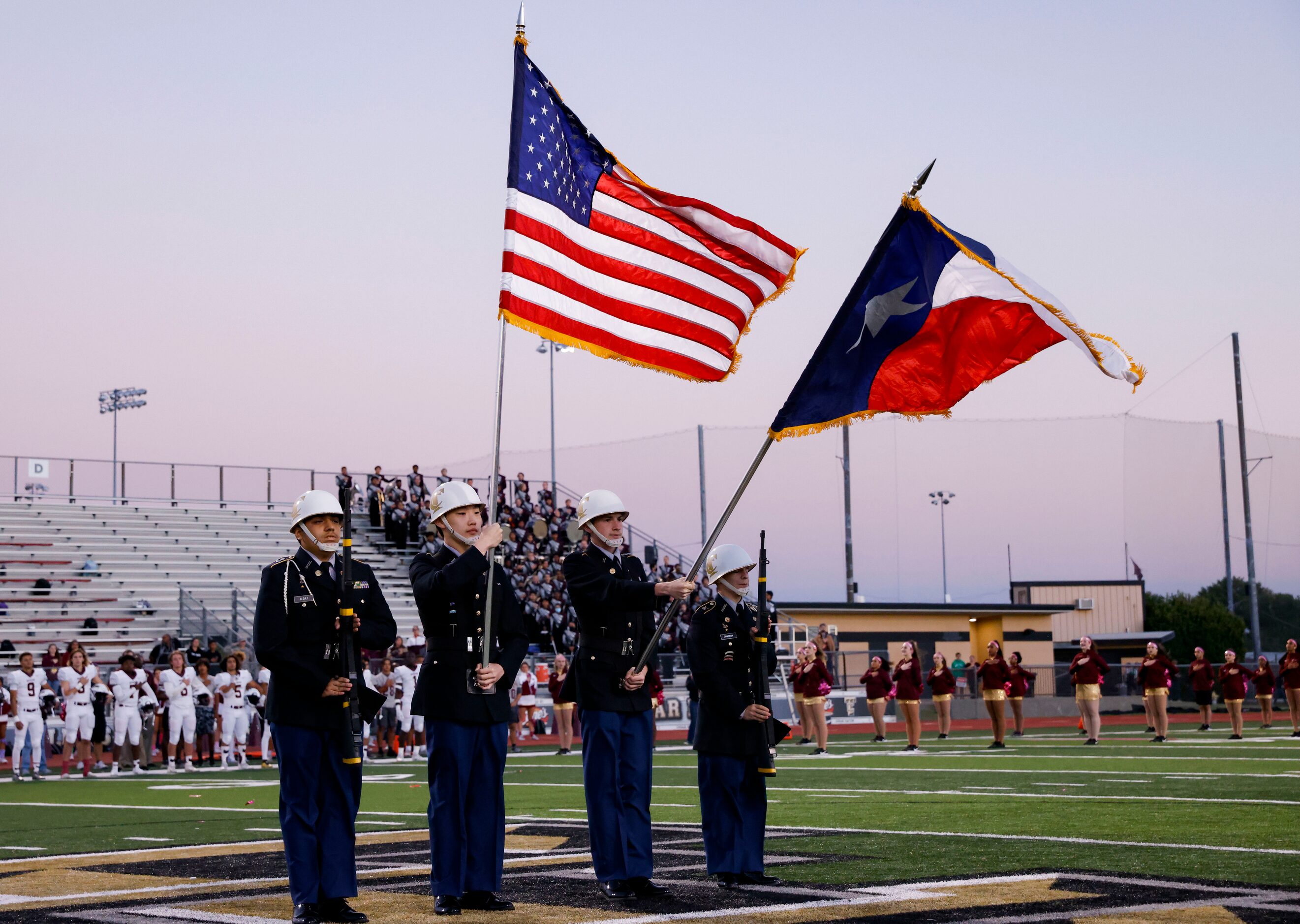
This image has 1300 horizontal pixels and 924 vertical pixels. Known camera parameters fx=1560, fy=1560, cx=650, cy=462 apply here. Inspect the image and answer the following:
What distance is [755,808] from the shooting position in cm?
796

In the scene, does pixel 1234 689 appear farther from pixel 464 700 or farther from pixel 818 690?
pixel 464 700

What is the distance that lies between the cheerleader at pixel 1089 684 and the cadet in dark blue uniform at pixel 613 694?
1722 centimetres

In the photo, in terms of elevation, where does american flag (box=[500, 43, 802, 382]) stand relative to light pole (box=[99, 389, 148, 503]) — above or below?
below

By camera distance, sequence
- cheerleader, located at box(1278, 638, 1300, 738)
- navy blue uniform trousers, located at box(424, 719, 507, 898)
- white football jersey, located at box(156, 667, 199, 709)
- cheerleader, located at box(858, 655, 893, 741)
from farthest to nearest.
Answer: cheerleader, located at box(1278, 638, 1300, 738) < cheerleader, located at box(858, 655, 893, 741) < white football jersey, located at box(156, 667, 199, 709) < navy blue uniform trousers, located at box(424, 719, 507, 898)

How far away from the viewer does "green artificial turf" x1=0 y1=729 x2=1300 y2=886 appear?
29.2 ft

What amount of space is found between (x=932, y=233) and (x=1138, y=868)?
354 centimetres

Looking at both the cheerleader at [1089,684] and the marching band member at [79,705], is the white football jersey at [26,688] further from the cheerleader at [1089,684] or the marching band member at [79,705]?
the cheerleader at [1089,684]

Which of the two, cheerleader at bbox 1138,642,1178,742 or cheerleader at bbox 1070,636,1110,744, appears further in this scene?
cheerleader at bbox 1138,642,1178,742

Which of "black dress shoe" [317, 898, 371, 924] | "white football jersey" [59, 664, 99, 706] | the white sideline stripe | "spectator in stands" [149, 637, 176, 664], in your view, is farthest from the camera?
"spectator in stands" [149, 637, 176, 664]

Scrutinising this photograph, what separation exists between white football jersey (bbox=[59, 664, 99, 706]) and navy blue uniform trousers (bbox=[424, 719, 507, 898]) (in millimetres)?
15736

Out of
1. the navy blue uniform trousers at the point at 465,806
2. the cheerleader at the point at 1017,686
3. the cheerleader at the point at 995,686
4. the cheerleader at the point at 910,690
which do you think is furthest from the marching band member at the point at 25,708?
the navy blue uniform trousers at the point at 465,806

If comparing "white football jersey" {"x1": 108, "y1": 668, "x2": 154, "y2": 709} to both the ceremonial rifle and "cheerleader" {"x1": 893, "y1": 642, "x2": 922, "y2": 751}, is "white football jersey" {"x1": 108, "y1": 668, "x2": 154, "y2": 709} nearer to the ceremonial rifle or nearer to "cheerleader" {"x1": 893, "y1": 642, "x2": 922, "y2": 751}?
"cheerleader" {"x1": 893, "y1": 642, "x2": 922, "y2": 751}

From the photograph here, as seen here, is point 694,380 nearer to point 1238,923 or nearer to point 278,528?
point 1238,923

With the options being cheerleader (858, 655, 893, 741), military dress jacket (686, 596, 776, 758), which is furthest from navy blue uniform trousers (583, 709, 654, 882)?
cheerleader (858, 655, 893, 741)
